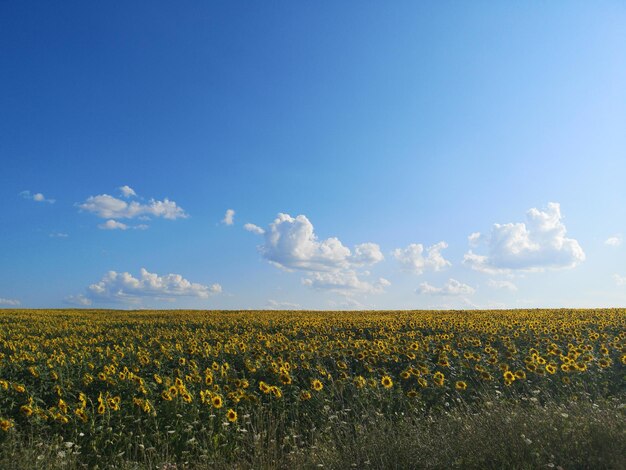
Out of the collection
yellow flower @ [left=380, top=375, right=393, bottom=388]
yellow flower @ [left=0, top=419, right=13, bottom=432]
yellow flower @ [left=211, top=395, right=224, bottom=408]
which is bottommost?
yellow flower @ [left=0, top=419, right=13, bottom=432]

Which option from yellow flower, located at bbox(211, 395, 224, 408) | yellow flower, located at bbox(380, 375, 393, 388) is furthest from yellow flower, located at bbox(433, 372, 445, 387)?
yellow flower, located at bbox(211, 395, 224, 408)

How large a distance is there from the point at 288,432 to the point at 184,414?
6.33 feet

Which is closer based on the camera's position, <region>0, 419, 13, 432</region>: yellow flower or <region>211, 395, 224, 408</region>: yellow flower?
<region>0, 419, 13, 432</region>: yellow flower

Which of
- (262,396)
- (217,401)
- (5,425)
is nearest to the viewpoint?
(5,425)

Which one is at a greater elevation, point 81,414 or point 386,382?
point 386,382

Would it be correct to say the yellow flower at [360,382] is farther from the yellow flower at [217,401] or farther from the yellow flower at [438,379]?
the yellow flower at [217,401]

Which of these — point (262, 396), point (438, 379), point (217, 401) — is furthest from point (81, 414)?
point (438, 379)

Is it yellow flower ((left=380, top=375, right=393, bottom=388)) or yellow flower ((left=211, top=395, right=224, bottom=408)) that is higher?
yellow flower ((left=380, top=375, right=393, bottom=388))

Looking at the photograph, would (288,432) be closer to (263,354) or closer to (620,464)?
(263,354)

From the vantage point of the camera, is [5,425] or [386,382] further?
[386,382]

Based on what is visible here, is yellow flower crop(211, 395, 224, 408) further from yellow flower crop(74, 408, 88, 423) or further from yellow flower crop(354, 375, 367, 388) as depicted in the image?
yellow flower crop(354, 375, 367, 388)

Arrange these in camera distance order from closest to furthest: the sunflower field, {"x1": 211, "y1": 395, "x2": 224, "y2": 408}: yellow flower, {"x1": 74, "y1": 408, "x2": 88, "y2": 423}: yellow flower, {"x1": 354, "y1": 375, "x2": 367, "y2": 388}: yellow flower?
the sunflower field → {"x1": 74, "y1": 408, "x2": 88, "y2": 423}: yellow flower → {"x1": 211, "y1": 395, "x2": 224, "y2": 408}: yellow flower → {"x1": 354, "y1": 375, "x2": 367, "y2": 388}: yellow flower

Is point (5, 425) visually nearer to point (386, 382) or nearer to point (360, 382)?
point (360, 382)

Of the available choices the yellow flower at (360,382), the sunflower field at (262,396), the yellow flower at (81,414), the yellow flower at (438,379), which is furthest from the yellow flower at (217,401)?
the yellow flower at (438,379)
